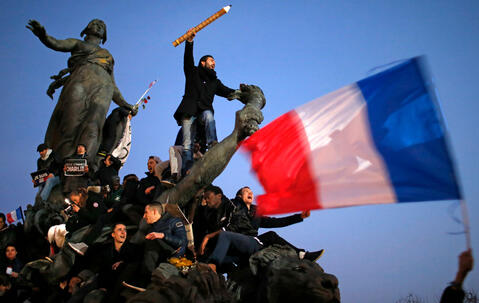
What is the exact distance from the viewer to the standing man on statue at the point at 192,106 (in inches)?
327

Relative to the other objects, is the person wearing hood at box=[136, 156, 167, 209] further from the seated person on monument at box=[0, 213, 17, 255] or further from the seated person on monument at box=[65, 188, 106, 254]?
the seated person on monument at box=[0, 213, 17, 255]

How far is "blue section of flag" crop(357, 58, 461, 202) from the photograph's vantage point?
3.69 metres

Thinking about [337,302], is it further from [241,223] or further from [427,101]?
[241,223]

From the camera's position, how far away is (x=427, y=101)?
4.23 metres

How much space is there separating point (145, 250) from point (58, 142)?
426 inches

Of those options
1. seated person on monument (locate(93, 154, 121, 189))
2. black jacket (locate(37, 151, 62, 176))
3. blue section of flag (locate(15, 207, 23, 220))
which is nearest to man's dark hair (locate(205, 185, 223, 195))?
seated person on monument (locate(93, 154, 121, 189))

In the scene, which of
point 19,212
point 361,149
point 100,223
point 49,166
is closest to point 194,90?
point 100,223

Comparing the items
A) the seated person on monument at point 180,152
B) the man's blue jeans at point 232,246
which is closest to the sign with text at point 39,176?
the seated person on monument at point 180,152

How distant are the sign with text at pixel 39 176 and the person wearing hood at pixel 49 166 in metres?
0.09

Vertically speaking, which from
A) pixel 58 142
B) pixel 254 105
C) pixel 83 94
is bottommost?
pixel 254 105

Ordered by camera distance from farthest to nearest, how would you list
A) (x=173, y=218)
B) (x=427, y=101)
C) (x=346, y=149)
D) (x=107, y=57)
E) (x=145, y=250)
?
1. (x=107, y=57)
2. (x=173, y=218)
3. (x=145, y=250)
4. (x=346, y=149)
5. (x=427, y=101)

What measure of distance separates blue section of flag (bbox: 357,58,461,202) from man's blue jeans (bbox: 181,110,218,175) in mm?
4041

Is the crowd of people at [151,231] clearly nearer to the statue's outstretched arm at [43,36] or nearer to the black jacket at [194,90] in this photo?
the black jacket at [194,90]

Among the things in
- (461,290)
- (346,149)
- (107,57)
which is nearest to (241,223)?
(346,149)
